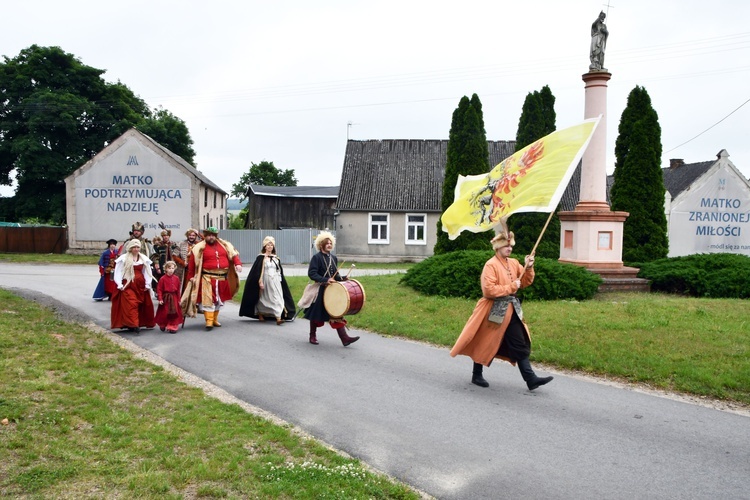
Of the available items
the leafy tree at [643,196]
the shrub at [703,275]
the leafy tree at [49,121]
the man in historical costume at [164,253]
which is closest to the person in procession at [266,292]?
the man in historical costume at [164,253]

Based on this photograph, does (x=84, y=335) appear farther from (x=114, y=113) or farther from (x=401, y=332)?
(x=114, y=113)

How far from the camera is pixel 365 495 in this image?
4254 mm

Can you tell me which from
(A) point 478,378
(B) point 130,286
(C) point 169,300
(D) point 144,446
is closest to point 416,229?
(C) point 169,300

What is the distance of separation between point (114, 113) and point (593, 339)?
42.9m

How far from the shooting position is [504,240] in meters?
7.24

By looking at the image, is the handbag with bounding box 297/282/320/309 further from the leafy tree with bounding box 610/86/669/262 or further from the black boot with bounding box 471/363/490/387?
the leafy tree with bounding box 610/86/669/262

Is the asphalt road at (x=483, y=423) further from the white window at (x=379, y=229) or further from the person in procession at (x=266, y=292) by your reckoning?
the white window at (x=379, y=229)

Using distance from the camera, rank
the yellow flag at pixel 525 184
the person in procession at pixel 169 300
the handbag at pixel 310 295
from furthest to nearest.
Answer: the person in procession at pixel 169 300 < the handbag at pixel 310 295 < the yellow flag at pixel 525 184

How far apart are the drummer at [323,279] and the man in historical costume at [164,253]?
4839 millimetres

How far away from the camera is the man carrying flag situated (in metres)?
6.75

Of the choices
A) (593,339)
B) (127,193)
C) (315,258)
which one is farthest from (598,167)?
(127,193)

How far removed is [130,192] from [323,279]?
28.4 meters

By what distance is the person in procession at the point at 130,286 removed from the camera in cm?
1101

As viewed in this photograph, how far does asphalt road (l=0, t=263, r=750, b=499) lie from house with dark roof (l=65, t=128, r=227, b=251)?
87.5 feet
